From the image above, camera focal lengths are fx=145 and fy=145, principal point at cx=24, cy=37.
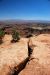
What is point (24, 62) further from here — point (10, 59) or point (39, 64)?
point (39, 64)

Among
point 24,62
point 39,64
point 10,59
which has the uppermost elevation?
point 39,64

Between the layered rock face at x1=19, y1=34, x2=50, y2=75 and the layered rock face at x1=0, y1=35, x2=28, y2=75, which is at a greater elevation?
the layered rock face at x1=19, y1=34, x2=50, y2=75

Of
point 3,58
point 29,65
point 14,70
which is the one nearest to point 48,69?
point 29,65

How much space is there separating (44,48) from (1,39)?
9.87 meters

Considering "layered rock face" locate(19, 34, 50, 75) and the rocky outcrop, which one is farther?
the rocky outcrop

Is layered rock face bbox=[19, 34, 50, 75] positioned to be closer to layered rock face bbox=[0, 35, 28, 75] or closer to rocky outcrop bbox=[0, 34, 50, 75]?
rocky outcrop bbox=[0, 34, 50, 75]

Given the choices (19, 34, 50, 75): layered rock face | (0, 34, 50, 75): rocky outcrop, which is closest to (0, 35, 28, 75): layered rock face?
(0, 34, 50, 75): rocky outcrop

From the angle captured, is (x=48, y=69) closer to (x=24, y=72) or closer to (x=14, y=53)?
(x=24, y=72)

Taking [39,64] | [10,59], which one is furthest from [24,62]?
[39,64]

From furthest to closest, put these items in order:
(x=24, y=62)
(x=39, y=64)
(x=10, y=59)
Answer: (x=10, y=59)
(x=24, y=62)
(x=39, y=64)

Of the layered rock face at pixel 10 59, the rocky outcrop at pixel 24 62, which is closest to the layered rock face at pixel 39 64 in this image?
the rocky outcrop at pixel 24 62

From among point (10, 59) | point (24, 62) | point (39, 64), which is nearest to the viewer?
point (39, 64)

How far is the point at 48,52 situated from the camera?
17.5 m

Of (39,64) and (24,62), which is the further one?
(24,62)
